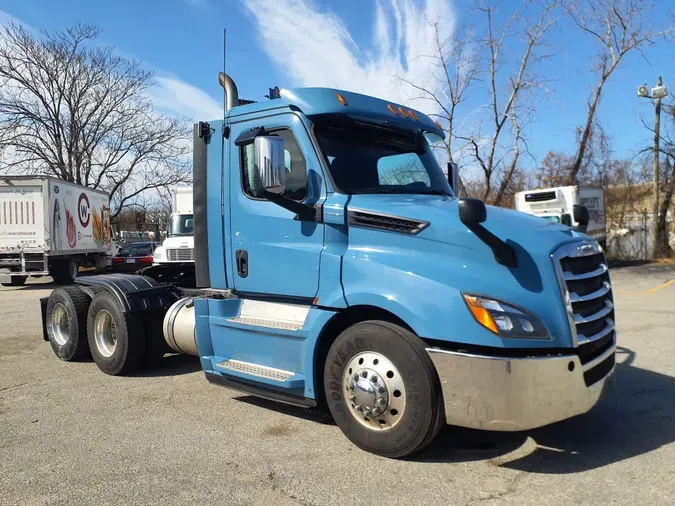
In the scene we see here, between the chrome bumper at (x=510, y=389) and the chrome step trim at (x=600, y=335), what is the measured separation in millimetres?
161

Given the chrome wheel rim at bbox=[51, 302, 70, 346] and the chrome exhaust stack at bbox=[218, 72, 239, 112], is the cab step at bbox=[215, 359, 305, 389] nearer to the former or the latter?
the chrome exhaust stack at bbox=[218, 72, 239, 112]

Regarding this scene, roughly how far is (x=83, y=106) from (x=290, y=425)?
3018cm

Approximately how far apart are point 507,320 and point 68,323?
18.8 feet

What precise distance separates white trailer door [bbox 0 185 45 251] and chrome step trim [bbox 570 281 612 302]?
17.9 m

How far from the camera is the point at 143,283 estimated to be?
6375 mm

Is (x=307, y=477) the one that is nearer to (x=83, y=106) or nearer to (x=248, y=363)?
(x=248, y=363)

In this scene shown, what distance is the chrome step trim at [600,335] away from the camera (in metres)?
3.49

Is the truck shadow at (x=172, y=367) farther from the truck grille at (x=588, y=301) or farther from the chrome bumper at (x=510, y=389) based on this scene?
the truck grille at (x=588, y=301)

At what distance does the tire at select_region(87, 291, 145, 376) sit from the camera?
595 cm

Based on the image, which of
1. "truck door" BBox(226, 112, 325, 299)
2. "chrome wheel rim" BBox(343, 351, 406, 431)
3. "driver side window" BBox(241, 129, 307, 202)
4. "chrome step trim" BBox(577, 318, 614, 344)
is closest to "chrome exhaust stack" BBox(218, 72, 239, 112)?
"truck door" BBox(226, 112, 325, 299)

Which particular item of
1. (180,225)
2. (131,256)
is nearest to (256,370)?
(180,225)

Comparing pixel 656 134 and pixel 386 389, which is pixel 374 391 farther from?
pixel 656 134

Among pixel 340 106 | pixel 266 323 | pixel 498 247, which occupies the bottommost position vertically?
pixel 266 323

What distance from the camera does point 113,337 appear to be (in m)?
6.36
